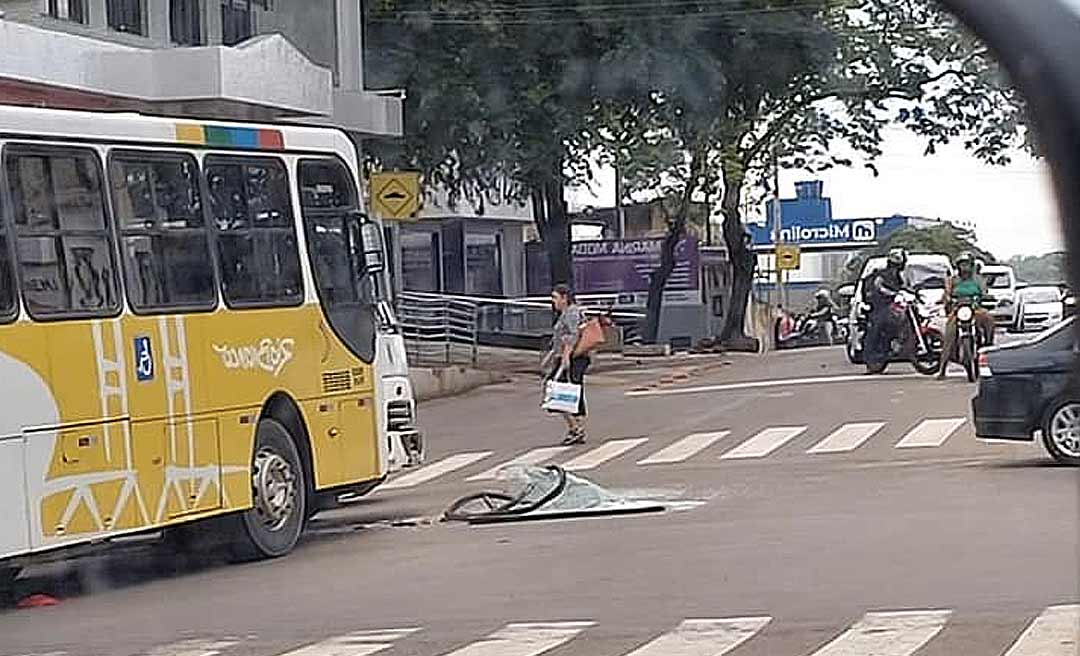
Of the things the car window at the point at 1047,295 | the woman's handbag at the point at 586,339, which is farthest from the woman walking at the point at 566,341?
the car window at the point at 1047,295

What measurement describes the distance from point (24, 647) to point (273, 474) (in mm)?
3448

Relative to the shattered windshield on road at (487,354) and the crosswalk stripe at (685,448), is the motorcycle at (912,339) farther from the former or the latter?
the crosswalk stripe at (685,448)

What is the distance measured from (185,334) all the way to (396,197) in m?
9.35

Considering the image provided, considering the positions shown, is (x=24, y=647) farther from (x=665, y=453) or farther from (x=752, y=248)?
(x=752, y=248)

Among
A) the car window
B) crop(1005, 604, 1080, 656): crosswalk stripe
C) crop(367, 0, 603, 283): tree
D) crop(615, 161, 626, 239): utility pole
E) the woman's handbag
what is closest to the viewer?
the car window

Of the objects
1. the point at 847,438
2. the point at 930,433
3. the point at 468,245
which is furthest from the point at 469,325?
the point at 930,433

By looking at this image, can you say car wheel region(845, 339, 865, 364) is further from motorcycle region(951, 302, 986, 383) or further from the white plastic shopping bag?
the white plastic shopping bag

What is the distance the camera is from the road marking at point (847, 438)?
62.6 feet

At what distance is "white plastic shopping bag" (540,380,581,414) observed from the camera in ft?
65.3

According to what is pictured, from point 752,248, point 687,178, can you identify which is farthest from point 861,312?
point 687,178

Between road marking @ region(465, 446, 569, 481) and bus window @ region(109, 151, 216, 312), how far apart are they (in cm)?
561

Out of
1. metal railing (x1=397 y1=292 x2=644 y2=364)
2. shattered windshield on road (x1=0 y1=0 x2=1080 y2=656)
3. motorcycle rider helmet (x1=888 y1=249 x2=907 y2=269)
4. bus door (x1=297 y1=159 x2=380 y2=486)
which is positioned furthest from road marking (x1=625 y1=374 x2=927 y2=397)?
bus door (x1=297 y1=159 x2=380 y2=486)

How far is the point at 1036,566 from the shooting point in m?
11.0

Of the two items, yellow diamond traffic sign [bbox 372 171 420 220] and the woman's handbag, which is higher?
yellow diamond traffic sign [bbox 372 171 420 220]
